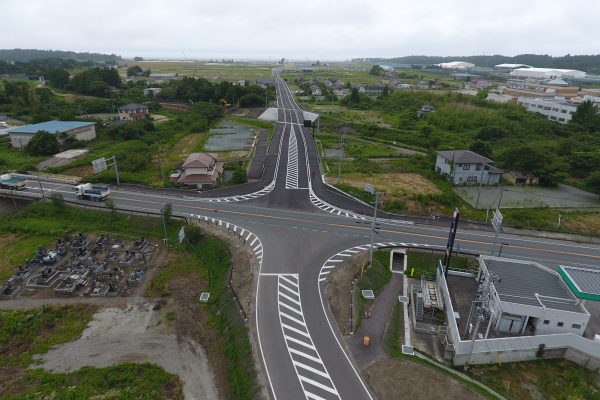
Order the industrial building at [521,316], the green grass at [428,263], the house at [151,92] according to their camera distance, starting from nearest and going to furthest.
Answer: the industrial building at [521,316] → the green grass at [428,263] → the house at [151,92]

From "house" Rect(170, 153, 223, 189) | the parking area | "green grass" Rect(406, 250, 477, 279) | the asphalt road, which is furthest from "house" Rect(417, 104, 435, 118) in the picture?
"green grass" Rect(406, 250, 477, 279)

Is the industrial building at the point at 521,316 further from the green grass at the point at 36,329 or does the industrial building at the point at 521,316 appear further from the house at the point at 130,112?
the house at the point at 130,112

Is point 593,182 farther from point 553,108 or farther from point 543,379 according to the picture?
point 553,108

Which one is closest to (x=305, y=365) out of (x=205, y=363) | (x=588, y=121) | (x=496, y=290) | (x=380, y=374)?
(x=380, y=374)

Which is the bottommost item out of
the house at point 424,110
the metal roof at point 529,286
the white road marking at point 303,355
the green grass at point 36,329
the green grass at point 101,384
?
the green grass at point 36,329

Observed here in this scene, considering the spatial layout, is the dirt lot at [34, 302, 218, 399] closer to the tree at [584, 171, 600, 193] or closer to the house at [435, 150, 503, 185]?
the house at [435, 150, 503, 185]

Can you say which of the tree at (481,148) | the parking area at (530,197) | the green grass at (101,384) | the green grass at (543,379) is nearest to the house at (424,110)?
the tree at (481,148)

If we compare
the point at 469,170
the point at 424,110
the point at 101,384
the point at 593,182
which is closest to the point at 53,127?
the point at 101,384
